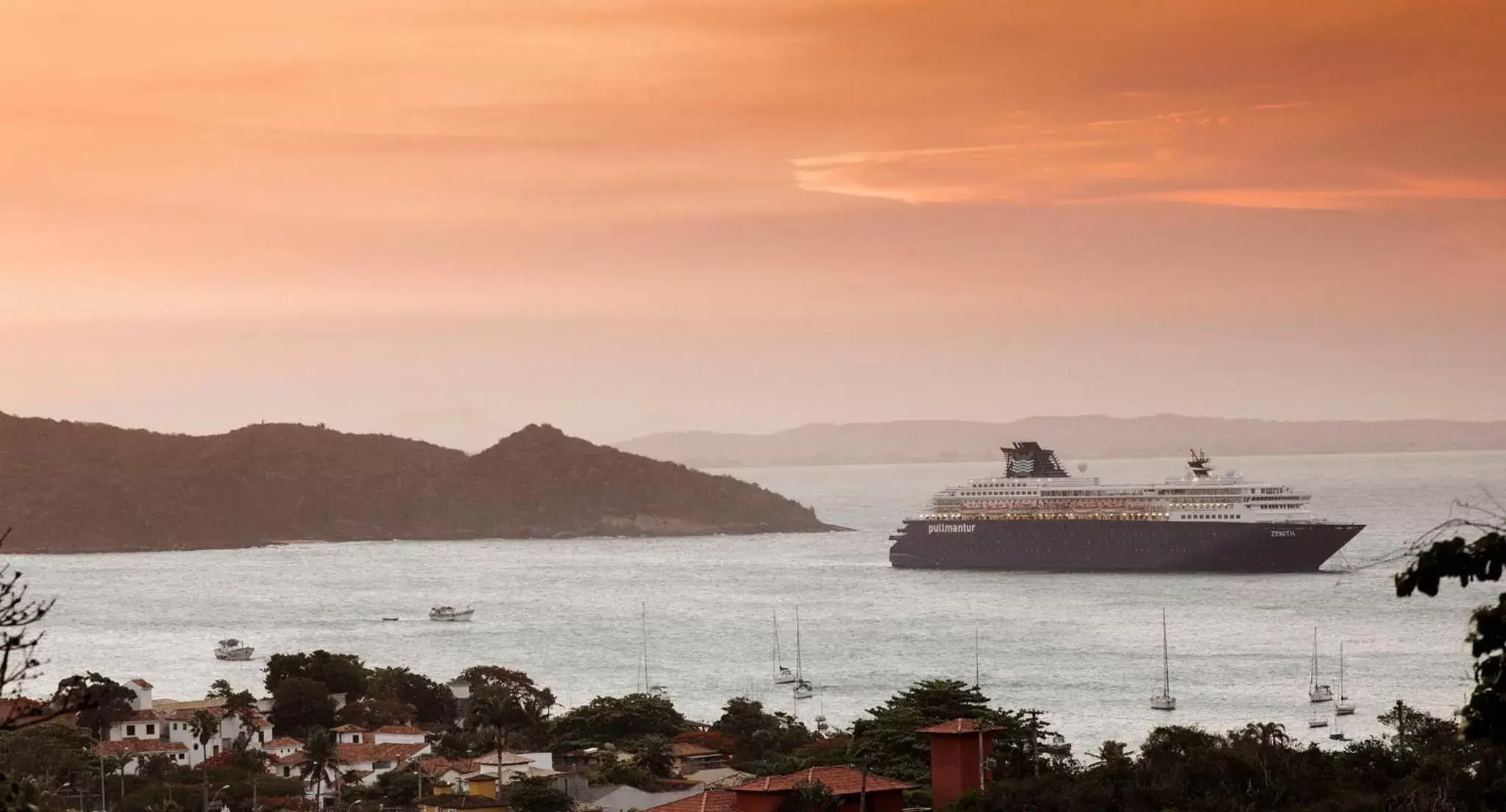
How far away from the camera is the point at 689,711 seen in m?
55.4

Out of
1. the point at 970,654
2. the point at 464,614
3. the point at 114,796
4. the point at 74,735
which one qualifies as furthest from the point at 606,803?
the point at 464,614

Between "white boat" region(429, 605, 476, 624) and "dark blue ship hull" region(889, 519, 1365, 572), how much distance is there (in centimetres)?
3104

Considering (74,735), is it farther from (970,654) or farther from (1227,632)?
(1227,632)

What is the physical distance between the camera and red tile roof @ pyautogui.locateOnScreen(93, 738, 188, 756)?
135ft

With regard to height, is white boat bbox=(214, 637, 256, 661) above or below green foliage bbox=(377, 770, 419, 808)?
above

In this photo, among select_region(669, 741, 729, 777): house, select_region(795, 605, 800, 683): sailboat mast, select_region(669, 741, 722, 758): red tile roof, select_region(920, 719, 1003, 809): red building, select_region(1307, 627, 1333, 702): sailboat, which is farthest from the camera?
select_region(795, 605, 800, 683): sailboat mast

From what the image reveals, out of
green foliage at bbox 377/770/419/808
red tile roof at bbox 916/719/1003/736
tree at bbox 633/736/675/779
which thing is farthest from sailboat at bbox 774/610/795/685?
red tile roof at bbox 916/719/1003/736

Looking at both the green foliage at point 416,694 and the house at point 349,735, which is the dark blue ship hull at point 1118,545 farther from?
the house at point 349,735

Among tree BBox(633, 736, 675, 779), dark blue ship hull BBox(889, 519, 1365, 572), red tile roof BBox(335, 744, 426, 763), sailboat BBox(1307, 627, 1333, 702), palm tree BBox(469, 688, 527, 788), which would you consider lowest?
sailboat BBox(1307, 627, 1333, 702)

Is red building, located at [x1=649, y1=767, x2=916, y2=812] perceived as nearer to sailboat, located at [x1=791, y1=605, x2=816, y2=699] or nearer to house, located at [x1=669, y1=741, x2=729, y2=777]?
house, located at [x1=669, y1=741, x2=729, y2=777]

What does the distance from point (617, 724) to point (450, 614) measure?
5555cm

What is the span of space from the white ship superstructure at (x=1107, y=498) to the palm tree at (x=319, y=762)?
74630 millimetres

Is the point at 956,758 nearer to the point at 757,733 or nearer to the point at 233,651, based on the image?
the point at 757,733

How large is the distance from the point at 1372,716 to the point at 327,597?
75.9 metres
